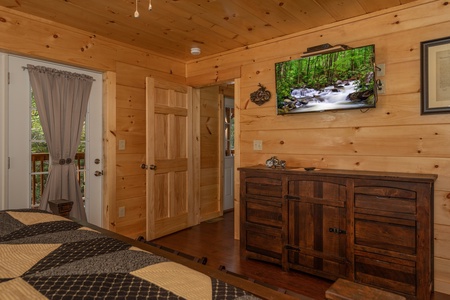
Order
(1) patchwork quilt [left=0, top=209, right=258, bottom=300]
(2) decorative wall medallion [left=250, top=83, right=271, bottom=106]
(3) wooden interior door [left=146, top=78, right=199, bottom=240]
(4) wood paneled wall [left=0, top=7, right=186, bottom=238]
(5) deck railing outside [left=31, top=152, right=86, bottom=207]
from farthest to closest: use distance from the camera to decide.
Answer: (3) wooden interior door [left=146, top=78, right=199, bottom=240] → (2) decorative wall medallion [left=250, top=83, right=271, bottom=106] → (5) deck railing outside [left=31, top=152, right=86, bottom=207] → (4) wood paneled wall [left=0, top=7, right=186, bottom=238] → (1) patchwork quilt [left=0, top=209, right=258, bottom=300]

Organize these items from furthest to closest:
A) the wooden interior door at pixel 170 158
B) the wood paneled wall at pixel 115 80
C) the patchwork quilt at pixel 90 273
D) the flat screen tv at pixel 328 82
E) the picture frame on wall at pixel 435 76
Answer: the wooden interior door at pixel 170 158
the wood paneled wall at pixel 115 80
the flat screen tv at pixel 328 82
the picture frame on wall at pixel 435 76
the patchwork quilt at pixel 90 273

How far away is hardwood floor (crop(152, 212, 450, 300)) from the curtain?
1.21 m

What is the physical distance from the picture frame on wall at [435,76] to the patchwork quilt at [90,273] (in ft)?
7.74

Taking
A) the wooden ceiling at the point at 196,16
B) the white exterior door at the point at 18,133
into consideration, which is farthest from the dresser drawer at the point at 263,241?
the white exterior door at the point at 18,133

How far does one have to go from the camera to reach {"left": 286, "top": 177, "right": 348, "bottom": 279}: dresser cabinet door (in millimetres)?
2477

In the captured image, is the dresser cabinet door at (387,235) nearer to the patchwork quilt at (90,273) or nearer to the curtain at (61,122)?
the patchwork quilt at (90,273)

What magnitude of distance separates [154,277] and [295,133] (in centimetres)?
255

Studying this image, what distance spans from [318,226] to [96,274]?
6.74ft

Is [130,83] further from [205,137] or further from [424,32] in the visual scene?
[424,32]

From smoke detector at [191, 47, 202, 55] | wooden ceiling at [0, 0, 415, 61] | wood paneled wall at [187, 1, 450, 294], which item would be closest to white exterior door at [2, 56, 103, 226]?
wooden ceiling at [0, 0, 415, 61]

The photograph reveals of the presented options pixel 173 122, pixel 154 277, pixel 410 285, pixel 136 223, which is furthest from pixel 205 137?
pixel 154 277

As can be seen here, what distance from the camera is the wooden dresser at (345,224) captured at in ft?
7.11

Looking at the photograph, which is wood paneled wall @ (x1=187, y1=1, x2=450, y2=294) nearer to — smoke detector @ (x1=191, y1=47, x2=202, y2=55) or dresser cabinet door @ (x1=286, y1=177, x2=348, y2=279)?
dresser cabinet door @ (x1=286, y1=177, x2=348, y2=279)

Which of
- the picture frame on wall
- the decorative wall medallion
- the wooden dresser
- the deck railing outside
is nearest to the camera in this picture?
the wooden dresser
